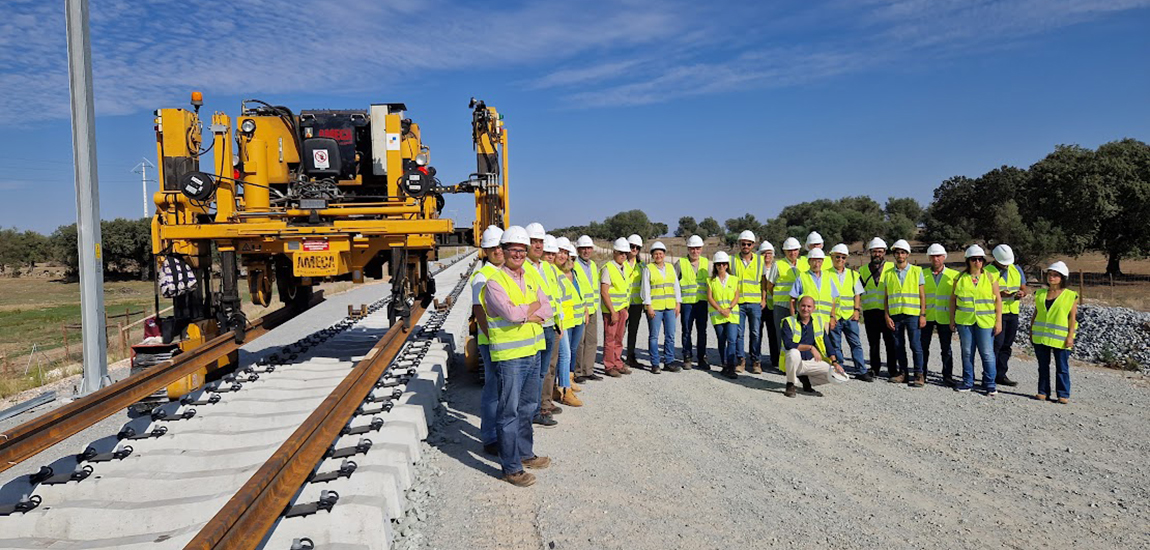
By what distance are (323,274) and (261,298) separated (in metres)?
1.83

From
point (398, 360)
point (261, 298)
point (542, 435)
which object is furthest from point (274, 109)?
point (542, 435)

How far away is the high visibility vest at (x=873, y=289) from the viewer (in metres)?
8.40

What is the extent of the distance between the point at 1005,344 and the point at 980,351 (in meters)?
0.73

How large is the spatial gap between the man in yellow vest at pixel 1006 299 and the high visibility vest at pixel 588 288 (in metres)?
4.61

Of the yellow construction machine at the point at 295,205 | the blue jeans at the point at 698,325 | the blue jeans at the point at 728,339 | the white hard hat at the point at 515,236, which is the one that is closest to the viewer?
the white hard hat at the point at 515,236

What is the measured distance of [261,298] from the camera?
27.1 feet

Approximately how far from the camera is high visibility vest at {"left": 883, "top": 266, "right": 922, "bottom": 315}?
806cm

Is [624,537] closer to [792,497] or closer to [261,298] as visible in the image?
[792,497]

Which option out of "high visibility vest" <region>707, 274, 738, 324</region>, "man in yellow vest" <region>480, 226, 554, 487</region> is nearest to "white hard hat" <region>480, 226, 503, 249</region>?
"man in yellow vest" <region>480, 226, 554, 487</region>

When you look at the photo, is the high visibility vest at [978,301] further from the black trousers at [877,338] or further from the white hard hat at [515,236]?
the white hard hat at [515,236]

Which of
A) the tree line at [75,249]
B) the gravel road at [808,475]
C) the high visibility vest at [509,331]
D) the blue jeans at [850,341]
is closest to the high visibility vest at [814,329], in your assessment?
the blue jeans at [850,341]

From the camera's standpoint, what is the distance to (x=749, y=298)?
8.83 meters

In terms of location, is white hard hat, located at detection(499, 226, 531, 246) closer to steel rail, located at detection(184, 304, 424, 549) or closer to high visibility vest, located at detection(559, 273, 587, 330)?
high visibility vest, located at detection(559, 273, 587, 330)

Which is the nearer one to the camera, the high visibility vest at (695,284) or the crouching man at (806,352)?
the crouching man at (806,352)
